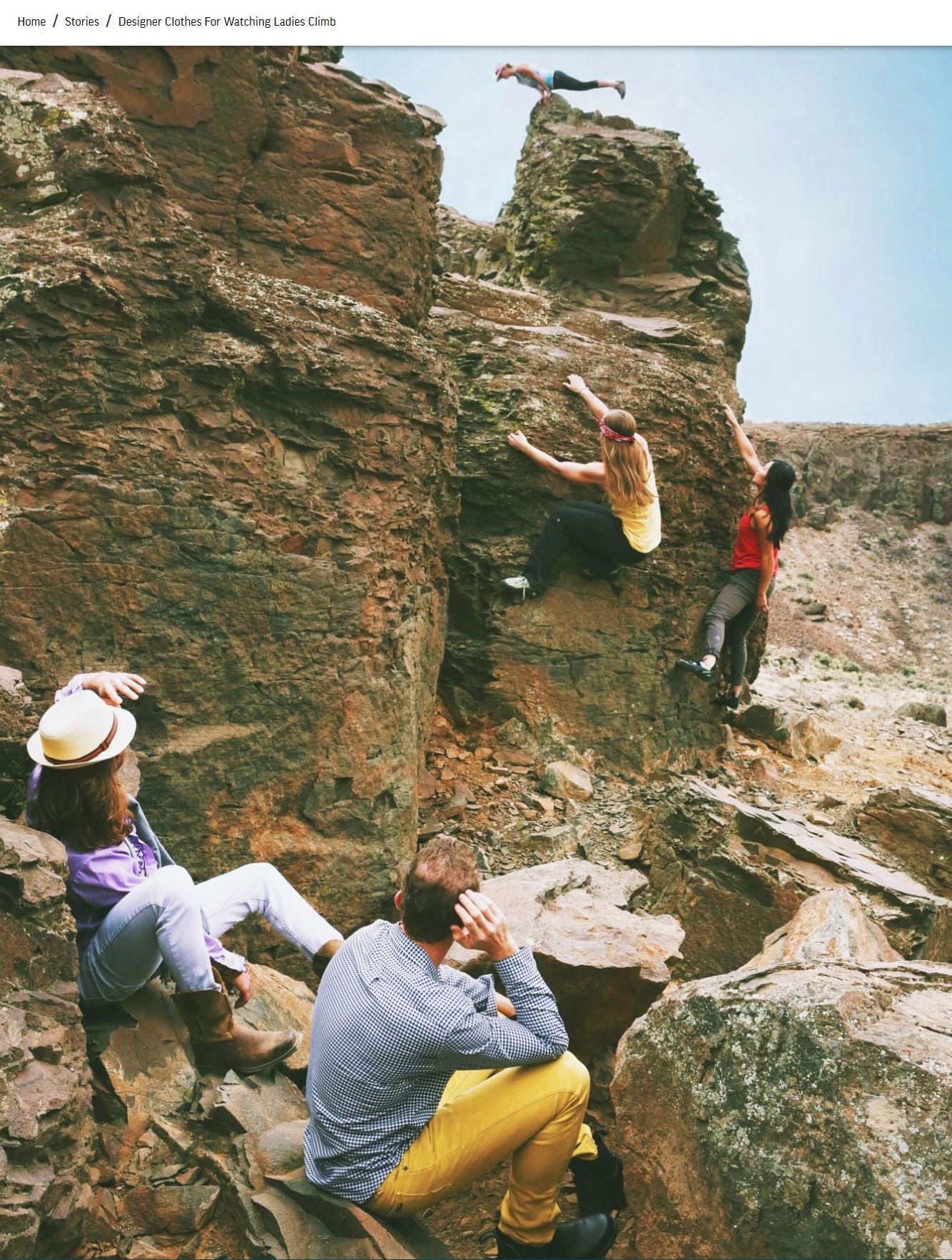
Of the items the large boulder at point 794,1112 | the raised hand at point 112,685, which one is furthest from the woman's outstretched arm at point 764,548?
the raised hand at point 112,685

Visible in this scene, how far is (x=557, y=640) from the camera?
933 centimetres

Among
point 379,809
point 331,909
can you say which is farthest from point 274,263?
point 331,909

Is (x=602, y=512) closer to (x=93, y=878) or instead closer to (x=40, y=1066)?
(x=93, y=878)

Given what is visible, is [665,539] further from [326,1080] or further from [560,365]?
[326,1080]

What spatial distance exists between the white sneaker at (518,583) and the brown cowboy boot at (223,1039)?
509 cm

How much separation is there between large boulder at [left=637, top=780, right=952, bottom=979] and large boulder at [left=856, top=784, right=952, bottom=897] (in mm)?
894

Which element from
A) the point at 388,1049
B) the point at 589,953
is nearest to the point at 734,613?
the point at 589,953

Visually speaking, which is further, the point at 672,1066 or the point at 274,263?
the point at 274,263

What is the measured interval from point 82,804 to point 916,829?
7227mm

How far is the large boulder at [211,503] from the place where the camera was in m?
5.70

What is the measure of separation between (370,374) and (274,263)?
1058 mm

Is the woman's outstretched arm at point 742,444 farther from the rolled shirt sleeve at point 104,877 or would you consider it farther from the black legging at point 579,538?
the rolled shirt sleeve at point 104,877

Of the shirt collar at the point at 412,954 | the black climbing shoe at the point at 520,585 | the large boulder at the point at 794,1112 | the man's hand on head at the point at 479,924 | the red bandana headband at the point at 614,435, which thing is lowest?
the large boulder at the point at 794,1112

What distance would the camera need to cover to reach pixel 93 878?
4.14m
